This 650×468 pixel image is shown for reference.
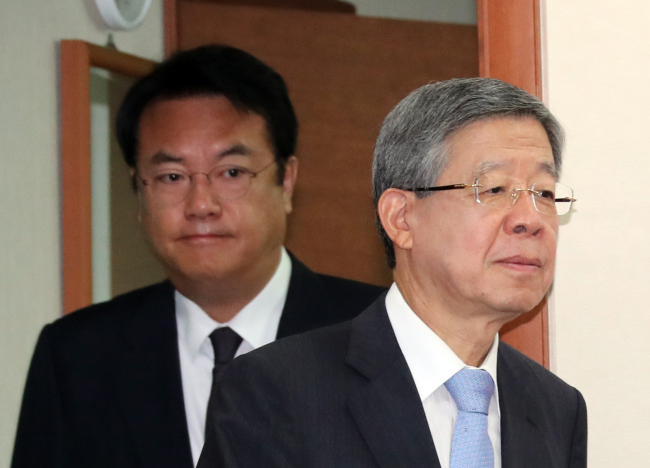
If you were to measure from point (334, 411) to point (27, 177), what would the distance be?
1872mm

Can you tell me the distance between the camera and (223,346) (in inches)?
80.0

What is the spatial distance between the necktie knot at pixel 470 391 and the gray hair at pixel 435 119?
1.02 feet

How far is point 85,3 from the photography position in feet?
9.93

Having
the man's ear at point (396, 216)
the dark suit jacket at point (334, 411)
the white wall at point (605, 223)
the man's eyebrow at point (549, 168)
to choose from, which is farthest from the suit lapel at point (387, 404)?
the white wall at point (605, 223)

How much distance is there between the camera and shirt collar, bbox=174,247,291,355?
206cm

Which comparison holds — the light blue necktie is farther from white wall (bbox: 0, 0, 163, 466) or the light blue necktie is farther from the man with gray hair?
white wall (bbox: 0, 0, 163, 466)

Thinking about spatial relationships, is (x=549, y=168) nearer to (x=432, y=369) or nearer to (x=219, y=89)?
(x=432, y=369)

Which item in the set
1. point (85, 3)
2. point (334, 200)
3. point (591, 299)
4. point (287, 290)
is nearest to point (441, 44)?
point (334, 200)

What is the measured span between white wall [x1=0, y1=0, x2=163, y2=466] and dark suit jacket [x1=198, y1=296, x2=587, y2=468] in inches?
64.5

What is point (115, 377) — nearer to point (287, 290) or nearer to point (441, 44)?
point (287, 290)

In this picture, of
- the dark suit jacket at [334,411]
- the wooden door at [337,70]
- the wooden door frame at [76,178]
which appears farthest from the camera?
the wooden door at [337,70]

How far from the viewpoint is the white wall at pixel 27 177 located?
2719 millimetres

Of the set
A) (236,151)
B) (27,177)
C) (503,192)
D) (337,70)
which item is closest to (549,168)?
(503,192)

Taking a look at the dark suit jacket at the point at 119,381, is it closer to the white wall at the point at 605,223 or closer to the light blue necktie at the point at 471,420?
the white wall at the point at 605,223
